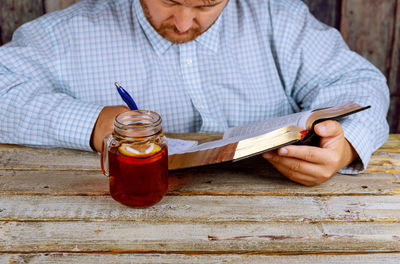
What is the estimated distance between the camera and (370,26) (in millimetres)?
2100

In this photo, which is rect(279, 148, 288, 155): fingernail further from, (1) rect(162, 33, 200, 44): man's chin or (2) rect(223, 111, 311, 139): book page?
(1) rect(162, 33, 200, 44): man's chin

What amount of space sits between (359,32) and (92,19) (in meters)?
1.32

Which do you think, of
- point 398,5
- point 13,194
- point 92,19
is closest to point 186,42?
point 92,19

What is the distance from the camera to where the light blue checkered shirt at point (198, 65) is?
153 centimetres

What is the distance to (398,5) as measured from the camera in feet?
6.76

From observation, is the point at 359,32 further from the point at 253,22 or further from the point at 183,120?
the point at 183,120

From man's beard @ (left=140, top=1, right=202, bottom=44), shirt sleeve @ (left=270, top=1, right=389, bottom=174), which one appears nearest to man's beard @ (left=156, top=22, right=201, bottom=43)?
man's beard @ (left=140, top=1, right=202, bottom=44)

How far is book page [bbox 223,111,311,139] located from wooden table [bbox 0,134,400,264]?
0.34ft

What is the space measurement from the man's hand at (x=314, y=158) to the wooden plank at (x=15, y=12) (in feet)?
4.83

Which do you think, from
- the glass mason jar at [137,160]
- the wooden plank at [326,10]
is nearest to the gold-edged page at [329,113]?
the glass mason jar at [137,160]

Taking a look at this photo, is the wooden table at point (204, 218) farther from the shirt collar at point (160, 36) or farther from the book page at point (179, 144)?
the shirt collar at point (160, 36)

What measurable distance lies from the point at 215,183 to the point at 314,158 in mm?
262

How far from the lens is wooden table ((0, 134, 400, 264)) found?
32.2 inches

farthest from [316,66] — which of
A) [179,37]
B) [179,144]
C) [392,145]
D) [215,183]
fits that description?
[215,183]
